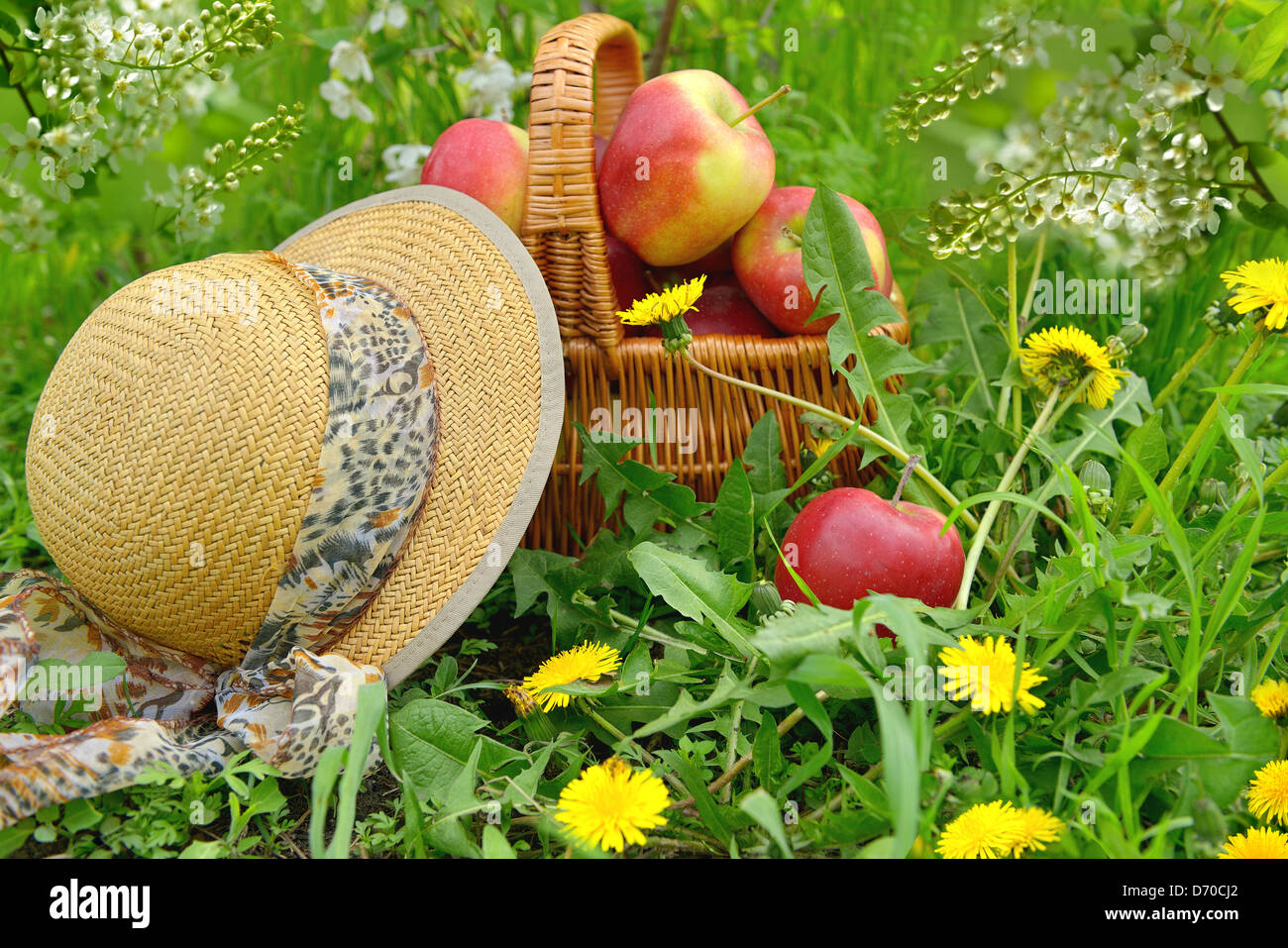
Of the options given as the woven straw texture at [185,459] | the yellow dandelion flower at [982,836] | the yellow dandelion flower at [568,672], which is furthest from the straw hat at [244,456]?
the yellow dandelion flower at [982,836]

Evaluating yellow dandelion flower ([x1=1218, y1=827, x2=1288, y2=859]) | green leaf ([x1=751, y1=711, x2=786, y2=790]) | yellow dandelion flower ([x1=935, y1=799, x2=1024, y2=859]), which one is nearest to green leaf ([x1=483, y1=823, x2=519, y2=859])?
green leaf ([x1=751, y1=711, x2=786, y2=790])

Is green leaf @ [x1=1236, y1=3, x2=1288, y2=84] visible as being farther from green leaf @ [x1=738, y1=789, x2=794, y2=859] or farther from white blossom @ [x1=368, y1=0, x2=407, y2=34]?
white blossom @ [x1=368, y1=0, x2=407, y2=34]

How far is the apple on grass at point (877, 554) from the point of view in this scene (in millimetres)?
1025

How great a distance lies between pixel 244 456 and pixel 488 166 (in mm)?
649

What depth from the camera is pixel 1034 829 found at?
2.48 ft

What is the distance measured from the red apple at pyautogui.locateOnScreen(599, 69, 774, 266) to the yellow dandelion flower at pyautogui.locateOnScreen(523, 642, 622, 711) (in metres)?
0.63

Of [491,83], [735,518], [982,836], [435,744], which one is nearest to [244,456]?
[435,744]

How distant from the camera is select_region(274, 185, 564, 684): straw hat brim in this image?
3.49 feet

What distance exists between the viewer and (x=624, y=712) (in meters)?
1.01

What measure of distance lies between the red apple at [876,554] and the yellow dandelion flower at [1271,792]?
34 cm

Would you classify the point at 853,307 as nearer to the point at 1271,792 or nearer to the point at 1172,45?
the point at 1172,45
